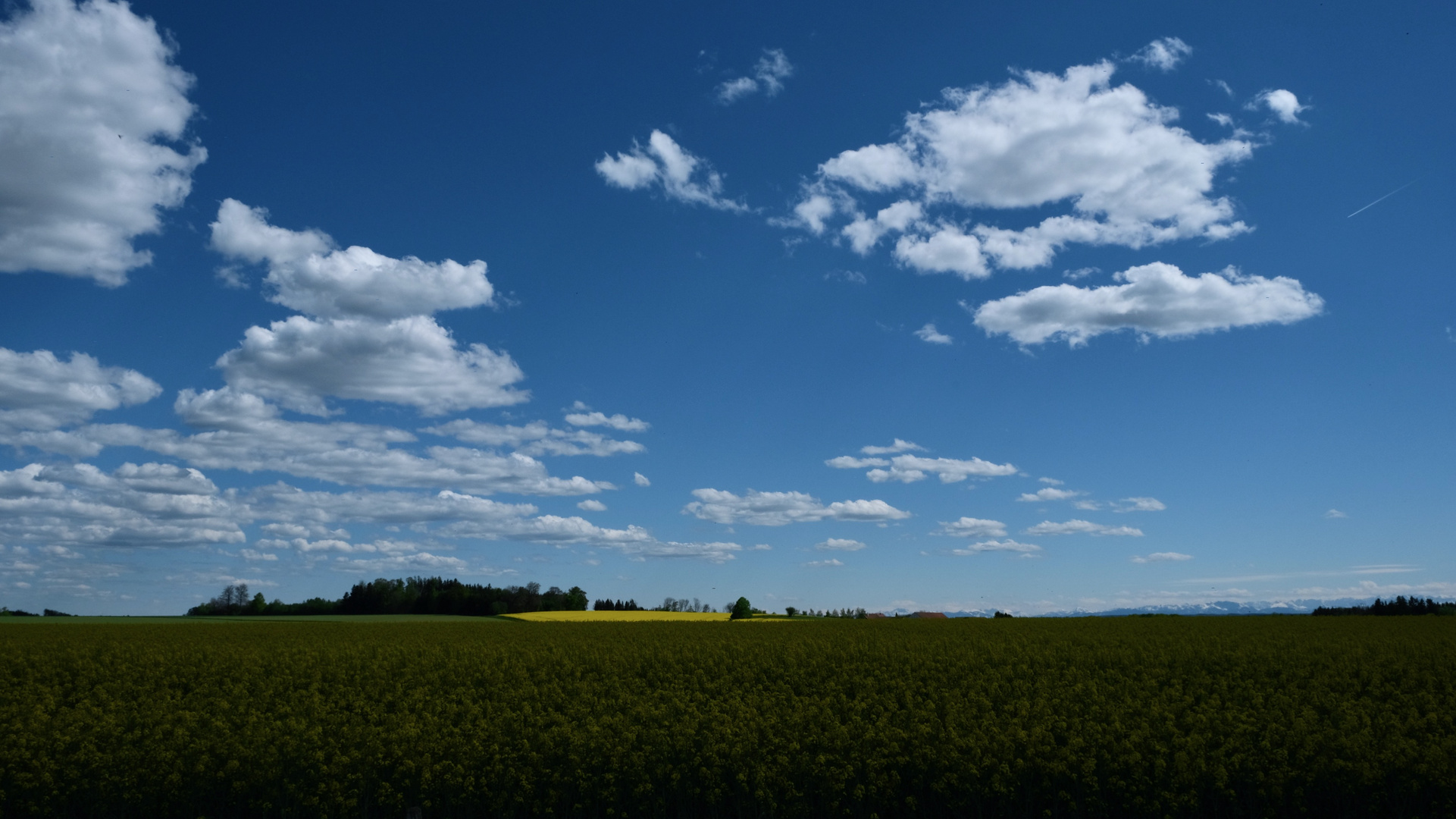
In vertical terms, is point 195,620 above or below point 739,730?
above

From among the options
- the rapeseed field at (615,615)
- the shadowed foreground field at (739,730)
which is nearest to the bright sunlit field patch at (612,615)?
the rapeseed field at (615,615)

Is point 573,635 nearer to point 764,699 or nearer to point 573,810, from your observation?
point 764,699

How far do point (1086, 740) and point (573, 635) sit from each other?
111 feet

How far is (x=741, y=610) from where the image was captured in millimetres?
90625

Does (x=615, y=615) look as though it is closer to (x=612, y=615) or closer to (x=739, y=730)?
(x=612, y=615)

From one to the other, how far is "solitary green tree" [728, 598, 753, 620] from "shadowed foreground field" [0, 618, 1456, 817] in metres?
49.8

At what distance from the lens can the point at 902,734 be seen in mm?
22797

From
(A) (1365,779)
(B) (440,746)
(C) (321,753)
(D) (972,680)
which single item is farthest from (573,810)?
(A) (1365,779)

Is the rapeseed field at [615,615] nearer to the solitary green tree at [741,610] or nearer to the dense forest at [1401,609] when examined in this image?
the solitary green tree at [741,610]

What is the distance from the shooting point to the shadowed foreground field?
66.4ft

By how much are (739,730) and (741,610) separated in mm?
67670

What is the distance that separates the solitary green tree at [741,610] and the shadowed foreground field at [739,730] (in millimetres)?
49828

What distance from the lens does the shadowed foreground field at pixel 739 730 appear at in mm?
20234

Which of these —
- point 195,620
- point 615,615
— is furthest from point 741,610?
point 195,620
